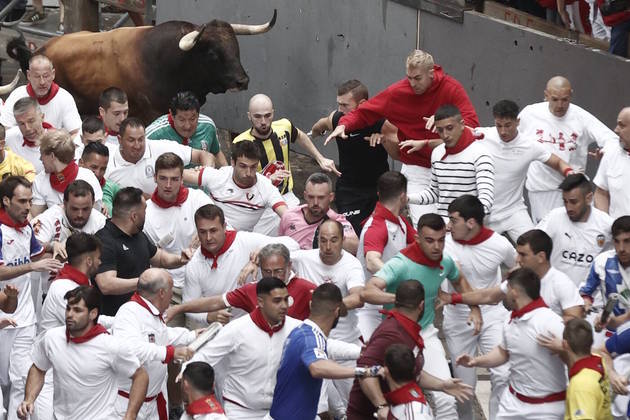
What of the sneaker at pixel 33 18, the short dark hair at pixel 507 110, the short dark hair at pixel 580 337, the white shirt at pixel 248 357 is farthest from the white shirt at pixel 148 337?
the sneaker at pixel 33 18

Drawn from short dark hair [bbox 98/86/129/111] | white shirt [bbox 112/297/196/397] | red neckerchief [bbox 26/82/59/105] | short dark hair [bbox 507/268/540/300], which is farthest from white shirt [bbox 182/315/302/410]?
red neckerchief [bbox 26/82/59/105]

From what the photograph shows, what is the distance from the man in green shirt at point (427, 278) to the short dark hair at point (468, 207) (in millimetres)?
481

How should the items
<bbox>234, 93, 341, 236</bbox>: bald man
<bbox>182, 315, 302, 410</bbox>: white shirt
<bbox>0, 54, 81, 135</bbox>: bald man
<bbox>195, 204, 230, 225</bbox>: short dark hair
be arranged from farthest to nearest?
<bbox>0, 54, 81, 135</bbox>: bald man < <bbox>234, 93, 341, 236</bbox>: bald man < <bbox>195, 204, 230, 225</bbox>: short dark hair < <bbox>182, 315, 302, 410</bbox>: white shirt

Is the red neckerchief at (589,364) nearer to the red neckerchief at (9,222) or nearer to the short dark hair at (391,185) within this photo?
the short dark hair at (391,185)

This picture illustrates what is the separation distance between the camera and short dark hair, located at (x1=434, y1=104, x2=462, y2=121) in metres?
12.9

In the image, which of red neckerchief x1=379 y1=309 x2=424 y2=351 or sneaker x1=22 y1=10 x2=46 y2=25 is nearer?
red neckerchief x1=379 y1=309 x2=424 y2=351

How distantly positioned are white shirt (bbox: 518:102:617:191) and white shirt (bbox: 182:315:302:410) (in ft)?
13.5

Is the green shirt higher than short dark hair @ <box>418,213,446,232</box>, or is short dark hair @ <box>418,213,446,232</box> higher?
short dark hair @ <box>418,213,446,232</box>

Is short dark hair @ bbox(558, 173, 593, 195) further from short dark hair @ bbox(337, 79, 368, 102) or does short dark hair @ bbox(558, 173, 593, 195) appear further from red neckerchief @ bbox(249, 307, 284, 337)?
short dark hair @ bbox(337, 79, 368, 102)

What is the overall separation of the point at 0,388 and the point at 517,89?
7184mm

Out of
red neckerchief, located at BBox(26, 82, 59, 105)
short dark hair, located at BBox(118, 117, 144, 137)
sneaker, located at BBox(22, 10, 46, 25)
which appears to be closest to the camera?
short dark hair, located at BBox(118, 117, 144, 137)

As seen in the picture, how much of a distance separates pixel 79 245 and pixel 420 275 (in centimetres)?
254

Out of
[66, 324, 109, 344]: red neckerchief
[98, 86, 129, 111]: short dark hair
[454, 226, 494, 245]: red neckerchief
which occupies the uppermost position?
[66, 324, 109, 344]: red neckerchief

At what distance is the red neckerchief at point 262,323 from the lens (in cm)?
1062
